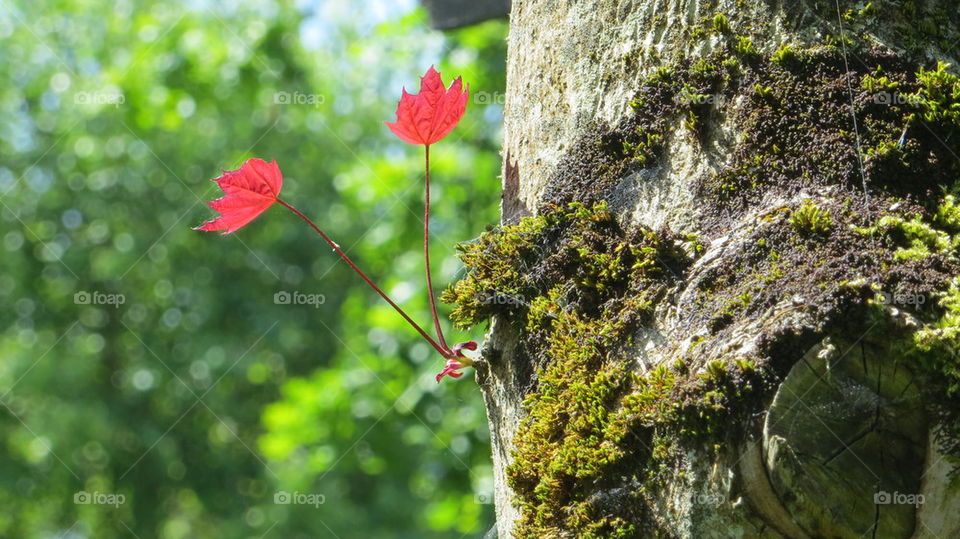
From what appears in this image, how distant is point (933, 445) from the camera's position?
1.35 meters

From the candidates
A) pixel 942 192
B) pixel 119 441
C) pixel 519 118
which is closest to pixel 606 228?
pixel 519 118

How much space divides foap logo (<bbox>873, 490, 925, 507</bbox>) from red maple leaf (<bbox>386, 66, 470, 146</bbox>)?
1.31 metres

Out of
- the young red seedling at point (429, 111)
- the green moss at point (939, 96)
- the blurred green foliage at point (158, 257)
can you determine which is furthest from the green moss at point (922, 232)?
the blurred green foliage at point (158, 257)

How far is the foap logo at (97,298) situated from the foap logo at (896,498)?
15610mm

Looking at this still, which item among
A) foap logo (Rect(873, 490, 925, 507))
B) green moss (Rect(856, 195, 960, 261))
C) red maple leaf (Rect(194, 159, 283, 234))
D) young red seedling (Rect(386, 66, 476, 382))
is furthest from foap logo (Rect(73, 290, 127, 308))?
foap logo (Rect(873, 490, 925, 507))

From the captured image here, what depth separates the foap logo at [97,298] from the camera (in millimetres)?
15492

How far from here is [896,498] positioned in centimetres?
134

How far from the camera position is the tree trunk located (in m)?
1.36

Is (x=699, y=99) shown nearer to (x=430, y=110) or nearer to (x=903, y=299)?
(x=903, y=299)
